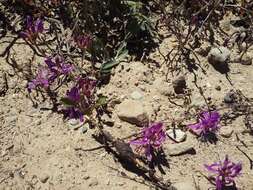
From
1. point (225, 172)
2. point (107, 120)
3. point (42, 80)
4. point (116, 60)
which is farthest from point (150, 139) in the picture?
point (42, 80)

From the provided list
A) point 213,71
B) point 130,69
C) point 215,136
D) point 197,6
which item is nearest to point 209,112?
point 215,136

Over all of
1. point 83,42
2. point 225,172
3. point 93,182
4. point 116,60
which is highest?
point 83,42

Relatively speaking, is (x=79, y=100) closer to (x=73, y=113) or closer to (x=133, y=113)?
(x=73, y=113)

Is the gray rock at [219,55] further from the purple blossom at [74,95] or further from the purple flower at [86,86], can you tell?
the purple blossom at [74,95]

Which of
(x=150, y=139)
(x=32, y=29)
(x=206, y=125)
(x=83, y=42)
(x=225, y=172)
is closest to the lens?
(x=225, y=172)

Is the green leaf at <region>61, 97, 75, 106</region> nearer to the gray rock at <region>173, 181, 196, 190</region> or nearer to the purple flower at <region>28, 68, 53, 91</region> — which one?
the purple flower at <region>28, 68, 53, 91</region>

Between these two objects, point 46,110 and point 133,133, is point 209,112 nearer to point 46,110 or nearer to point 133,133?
point 133,133

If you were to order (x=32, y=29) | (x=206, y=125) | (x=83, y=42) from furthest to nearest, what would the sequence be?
(x=32, y=29), (x=83, y=42), (x=206, y=125)
